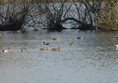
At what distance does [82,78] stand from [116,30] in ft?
80.7

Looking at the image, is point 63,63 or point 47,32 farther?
point 47,32

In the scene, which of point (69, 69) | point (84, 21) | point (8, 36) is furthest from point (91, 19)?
point (69, 69)

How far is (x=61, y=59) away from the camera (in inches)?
1278

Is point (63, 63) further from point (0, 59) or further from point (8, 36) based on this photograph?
point (8, 36)

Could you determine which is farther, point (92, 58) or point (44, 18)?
point (44, 18)

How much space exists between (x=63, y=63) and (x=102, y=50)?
6.51 metres

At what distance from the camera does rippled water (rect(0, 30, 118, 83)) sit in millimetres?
25734

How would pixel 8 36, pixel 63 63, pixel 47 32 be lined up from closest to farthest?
pixel 63 63, pixel 8 36, pixel 47 32

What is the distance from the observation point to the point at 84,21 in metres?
51.4

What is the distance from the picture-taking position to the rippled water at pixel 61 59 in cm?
2573

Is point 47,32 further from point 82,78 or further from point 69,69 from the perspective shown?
point 82,78

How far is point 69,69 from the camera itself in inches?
1118

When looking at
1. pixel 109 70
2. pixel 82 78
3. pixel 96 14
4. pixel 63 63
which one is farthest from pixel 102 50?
pixel 96 14

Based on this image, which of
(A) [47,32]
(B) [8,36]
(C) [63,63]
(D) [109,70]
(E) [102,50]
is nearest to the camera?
(D) [109,70]
